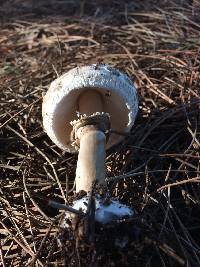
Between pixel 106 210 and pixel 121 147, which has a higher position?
pixel 121 147

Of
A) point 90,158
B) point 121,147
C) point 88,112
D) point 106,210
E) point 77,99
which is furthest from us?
point 121,147

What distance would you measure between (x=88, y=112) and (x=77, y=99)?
149 mm

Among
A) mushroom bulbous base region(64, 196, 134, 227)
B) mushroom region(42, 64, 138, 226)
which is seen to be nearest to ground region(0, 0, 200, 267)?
mushroom bulbous base region(64, 196, 134, 227)

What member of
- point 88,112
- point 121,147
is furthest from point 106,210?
point 121,147

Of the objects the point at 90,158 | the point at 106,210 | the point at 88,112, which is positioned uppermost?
the point at 88,112

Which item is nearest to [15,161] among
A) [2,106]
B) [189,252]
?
[2,106]

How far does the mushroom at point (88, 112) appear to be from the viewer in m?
2.17

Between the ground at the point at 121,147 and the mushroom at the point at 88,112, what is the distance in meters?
0.14

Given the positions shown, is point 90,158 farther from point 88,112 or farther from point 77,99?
point 77,99

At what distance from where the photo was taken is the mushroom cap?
2.27 metres

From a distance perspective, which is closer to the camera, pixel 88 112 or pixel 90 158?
→ pixel 90 158

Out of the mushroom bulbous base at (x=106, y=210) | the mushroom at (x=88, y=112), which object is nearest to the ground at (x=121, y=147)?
the mushroom bulbous base at (x=106, y=210)

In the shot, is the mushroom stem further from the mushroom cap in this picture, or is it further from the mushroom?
the mushroom cap

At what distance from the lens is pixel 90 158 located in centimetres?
217
